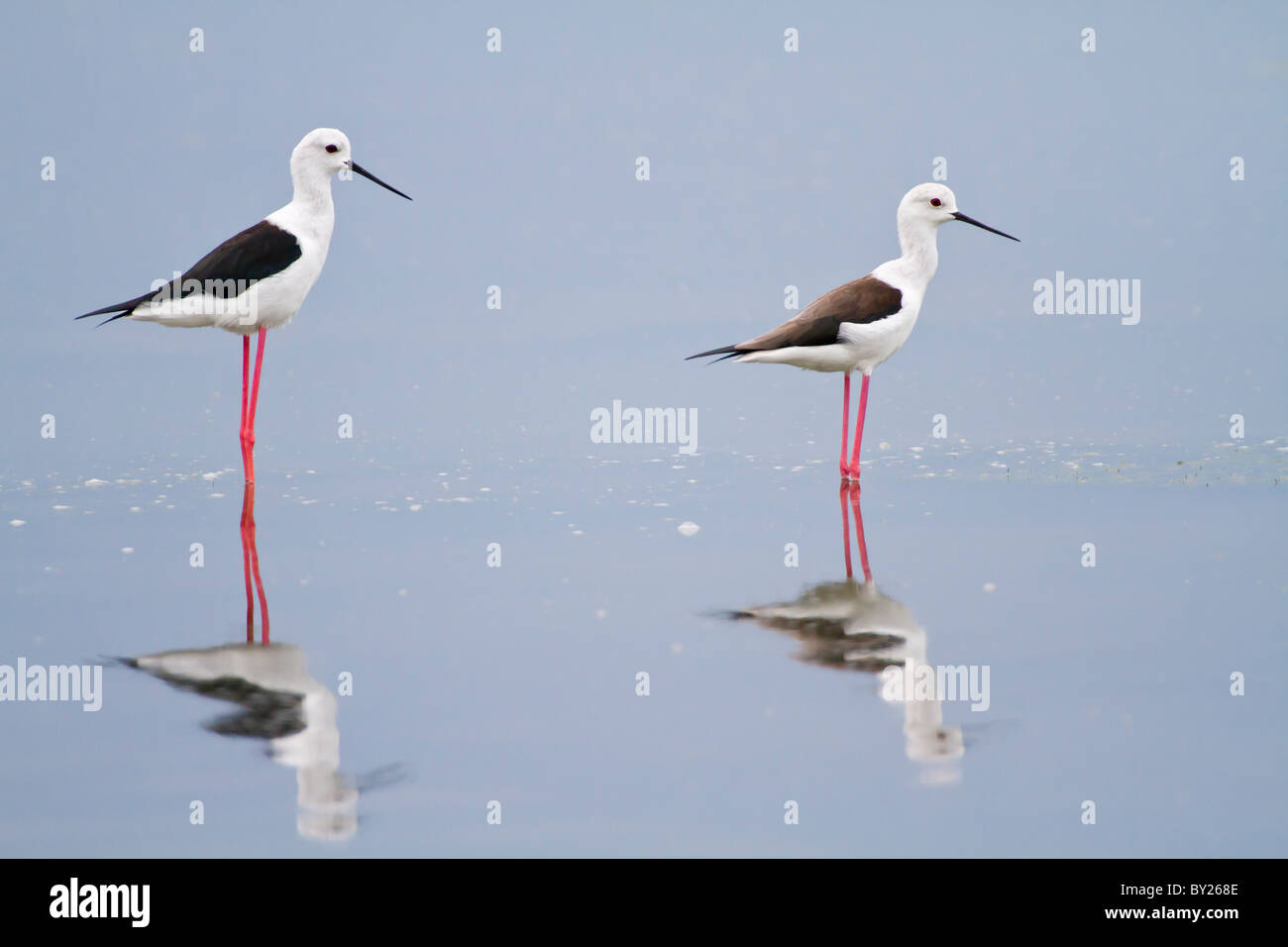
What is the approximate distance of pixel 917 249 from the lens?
39.4 ft

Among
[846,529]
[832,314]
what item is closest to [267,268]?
[832,314]

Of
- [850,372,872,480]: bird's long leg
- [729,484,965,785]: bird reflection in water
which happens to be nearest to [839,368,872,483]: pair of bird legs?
[850,372,872,480]: bird's long leg

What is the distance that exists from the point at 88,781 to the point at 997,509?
7.34m

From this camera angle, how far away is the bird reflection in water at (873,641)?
238 inches

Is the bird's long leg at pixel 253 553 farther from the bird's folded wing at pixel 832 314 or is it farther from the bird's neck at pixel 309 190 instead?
the bird's folded wing at pixel 832 314

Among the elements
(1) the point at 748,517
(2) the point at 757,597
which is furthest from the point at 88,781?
(1) the point at 748,517

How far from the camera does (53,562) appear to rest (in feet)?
30.8

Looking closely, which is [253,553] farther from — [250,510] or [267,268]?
[267,268]

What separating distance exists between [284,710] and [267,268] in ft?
18.9

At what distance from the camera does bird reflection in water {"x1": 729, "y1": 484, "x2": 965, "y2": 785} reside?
19.8ft

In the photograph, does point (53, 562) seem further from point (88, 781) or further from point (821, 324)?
point (821, 324)

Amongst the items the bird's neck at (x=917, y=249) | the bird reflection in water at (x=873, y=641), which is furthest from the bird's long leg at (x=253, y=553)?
the bird's neck at (x=917, y=249)

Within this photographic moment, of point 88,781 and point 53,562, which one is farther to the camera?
point 53,562

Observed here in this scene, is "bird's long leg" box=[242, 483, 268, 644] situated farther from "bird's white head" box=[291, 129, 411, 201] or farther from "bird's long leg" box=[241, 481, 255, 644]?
"bird's white head" box=[291, 129, 411, 201]
